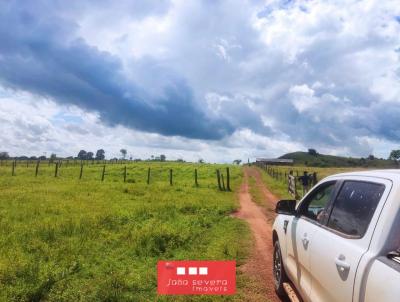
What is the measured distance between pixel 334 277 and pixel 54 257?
6.14 m

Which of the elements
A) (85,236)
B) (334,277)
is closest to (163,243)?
(85,236)

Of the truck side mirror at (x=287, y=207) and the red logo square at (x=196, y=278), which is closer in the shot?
the truck side mirror at (x=287, y=207)

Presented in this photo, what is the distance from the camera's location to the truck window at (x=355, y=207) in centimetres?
329

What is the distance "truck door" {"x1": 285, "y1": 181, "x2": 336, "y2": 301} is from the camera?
441cm

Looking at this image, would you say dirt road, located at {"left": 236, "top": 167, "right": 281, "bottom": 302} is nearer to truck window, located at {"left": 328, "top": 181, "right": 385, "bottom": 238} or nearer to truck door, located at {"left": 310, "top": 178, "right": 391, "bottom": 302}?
truck door, located at {"left": 310, "top": 178, "right": 391, "bottom": 302}

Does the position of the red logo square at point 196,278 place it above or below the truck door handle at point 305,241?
below

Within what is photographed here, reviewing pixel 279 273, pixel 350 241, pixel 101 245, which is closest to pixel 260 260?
pixel 279 273

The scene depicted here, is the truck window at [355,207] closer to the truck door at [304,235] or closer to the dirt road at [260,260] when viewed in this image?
the truck door at [304,235]

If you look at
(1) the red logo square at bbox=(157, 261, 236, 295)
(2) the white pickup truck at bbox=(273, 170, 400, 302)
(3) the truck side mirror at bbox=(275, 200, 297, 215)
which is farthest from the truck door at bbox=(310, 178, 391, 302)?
(1) the red logo square at bbox=(157, 261, 236, 295)

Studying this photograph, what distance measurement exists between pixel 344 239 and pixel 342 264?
0.95 ft

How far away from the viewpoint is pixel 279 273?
6203 millimetres

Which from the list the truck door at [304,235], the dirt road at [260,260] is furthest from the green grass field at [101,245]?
the truck door at [304,235]

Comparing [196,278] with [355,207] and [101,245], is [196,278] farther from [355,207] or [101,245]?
[355,207]

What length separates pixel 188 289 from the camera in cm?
630
